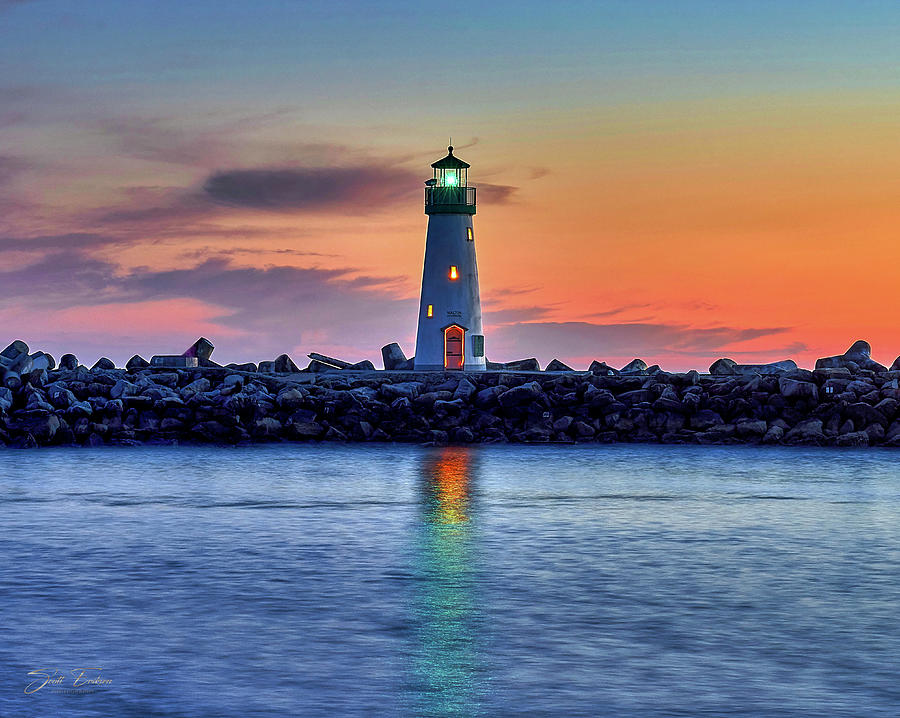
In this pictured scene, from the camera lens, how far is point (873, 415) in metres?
28.6

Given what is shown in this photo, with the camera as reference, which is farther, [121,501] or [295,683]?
[121,501]

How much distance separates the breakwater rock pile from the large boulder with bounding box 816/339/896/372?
154 inches

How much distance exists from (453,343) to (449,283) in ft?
5.49

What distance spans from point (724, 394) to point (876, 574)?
17.3 m

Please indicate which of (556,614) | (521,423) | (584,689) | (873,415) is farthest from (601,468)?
(584,689)

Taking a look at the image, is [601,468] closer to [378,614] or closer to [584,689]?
[378,614]

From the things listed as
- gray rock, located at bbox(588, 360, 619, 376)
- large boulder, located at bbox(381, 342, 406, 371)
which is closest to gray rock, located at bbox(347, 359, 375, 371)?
large boulder, located at bbox(381, 342, 406, 371)

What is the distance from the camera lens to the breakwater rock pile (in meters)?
28.4

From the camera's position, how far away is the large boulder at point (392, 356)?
38.9 meters

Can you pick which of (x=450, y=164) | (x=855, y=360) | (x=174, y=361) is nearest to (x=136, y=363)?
(x=174, y=361)

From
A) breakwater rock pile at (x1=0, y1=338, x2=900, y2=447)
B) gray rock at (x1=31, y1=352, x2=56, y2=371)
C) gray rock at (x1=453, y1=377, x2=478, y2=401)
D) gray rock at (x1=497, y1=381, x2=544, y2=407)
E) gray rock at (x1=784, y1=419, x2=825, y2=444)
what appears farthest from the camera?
gray rock at (x1=31, y1=352, x2=56, y2=371)

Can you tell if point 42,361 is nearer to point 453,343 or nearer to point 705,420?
point 453,343

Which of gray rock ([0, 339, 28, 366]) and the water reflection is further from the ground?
gray rock ([0, 339, 28, 366])

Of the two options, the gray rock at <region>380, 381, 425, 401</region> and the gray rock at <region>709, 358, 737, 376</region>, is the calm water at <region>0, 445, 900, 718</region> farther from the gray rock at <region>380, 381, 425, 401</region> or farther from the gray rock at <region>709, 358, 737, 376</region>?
the gray rock at <region>709, 358, 737, 376</region>
